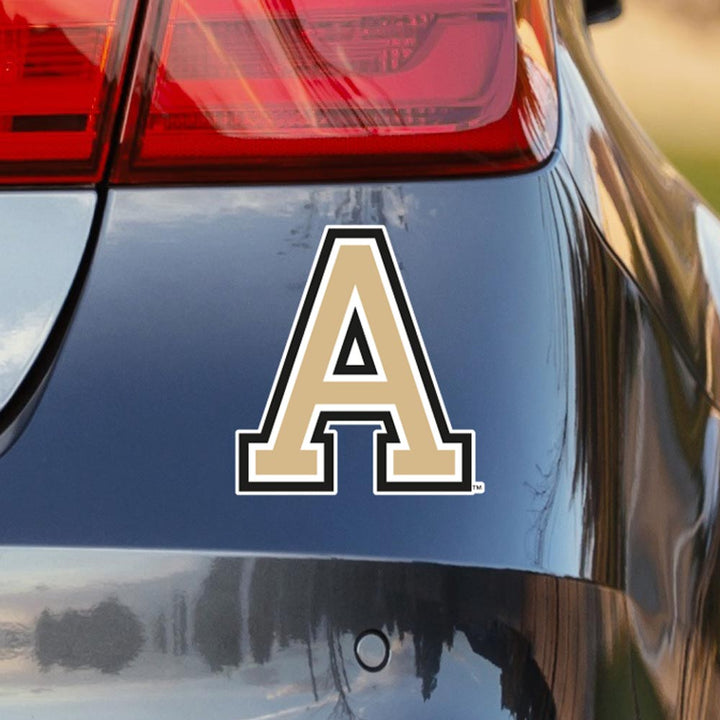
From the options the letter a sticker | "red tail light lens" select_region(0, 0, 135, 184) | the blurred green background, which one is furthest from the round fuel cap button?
the blurred green background

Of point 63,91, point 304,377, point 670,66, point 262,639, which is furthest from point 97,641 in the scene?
point 670,66

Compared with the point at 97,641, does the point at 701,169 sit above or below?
above

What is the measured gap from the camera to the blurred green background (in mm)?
Answer: 9453

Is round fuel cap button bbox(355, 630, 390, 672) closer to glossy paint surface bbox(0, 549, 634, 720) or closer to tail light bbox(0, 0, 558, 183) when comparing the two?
glossy paint surface bbox(0, 549, 634, 720)

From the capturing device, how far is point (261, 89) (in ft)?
3.84

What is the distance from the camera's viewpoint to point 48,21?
1.18 m

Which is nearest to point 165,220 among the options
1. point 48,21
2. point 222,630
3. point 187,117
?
point 187,117

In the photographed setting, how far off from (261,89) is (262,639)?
0.43 m

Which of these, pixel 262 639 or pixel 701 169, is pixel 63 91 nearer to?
pixel 262 639

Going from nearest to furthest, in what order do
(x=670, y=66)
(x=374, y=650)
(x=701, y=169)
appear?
(x=374, y=650)
(x=701, y=169)
(x=670, y=66)

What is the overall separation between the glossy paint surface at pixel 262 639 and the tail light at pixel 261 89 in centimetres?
32

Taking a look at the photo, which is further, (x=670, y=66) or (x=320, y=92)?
(x=670, y=66)

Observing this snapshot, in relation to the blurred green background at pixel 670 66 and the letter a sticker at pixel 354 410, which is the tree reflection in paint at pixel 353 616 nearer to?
the letter a sticker at pixel 354 410

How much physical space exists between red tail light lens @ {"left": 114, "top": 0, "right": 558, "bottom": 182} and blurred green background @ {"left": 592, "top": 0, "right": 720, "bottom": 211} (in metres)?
7.79
